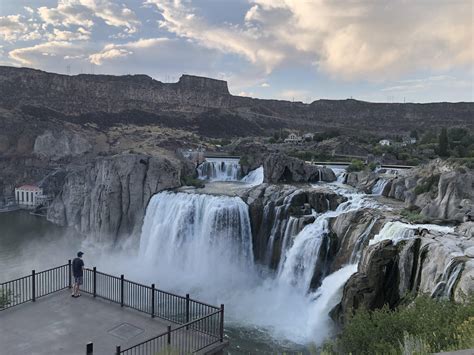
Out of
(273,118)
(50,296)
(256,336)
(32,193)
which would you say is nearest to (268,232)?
(256,336)

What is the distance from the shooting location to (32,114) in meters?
73.8

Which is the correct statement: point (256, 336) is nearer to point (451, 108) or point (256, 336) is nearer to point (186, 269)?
point (186, 269)

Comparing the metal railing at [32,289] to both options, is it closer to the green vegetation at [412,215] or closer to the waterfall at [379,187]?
the green vegetation at [412,215]

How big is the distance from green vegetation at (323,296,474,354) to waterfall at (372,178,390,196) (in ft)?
58.5

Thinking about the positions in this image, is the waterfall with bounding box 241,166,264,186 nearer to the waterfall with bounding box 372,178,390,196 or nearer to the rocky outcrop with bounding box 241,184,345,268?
the rocky outcrop with bounding box 241,184,345,268

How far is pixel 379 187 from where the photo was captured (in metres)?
28.5

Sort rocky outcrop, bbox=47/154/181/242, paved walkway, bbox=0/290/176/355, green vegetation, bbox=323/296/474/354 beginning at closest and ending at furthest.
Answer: green vegetation, bbox=323/296/474/354
paved walkway, bbox=0/290/176/355
rocky outcrop, bbox=47/154/181/242

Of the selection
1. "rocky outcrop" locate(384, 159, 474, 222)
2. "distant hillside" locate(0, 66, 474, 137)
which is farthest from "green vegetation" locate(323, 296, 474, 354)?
"distant hillside" locate(0, 66, 474, 137)

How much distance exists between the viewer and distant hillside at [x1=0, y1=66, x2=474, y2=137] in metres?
86.2

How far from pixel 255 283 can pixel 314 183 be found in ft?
37.8

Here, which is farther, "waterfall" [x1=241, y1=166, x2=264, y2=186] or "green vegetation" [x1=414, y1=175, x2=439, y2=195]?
"waterfall" [x1=241, y1=166, x2=264, y2=186]

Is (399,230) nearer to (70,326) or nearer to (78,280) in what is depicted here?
(78,280)

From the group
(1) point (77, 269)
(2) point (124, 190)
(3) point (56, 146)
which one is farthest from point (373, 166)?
(3) point (56, 146)

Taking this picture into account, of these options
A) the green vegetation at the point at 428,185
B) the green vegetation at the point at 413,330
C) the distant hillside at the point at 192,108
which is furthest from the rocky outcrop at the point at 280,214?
the distant hillside at the point at 192,108
